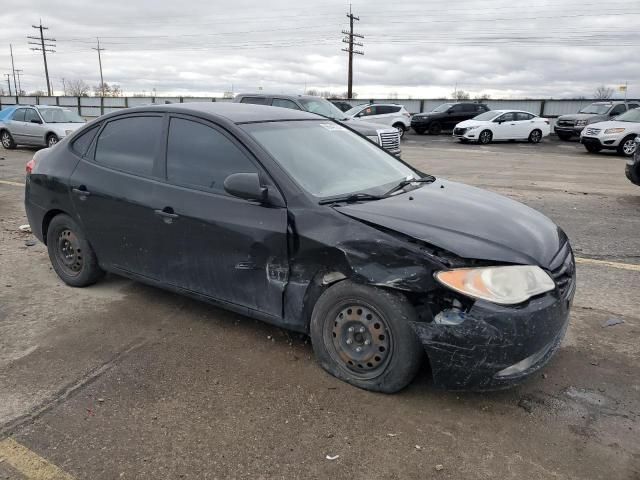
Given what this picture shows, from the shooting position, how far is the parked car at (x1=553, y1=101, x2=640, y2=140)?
2227 centimetres

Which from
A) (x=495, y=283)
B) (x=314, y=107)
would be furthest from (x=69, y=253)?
(x=314, y=107)

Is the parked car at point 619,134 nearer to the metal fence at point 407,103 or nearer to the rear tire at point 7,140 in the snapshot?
the metal fence at point 407,103

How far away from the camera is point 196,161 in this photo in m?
3.71

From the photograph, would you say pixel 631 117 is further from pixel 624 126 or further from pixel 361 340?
pixel 361 340

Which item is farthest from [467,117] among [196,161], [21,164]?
[196,161]

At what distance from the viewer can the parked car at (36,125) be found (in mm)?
16281

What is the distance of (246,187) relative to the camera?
126 inches

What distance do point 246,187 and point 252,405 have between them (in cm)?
128

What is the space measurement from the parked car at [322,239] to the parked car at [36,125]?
13297 millimetres

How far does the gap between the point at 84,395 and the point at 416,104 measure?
34.3m

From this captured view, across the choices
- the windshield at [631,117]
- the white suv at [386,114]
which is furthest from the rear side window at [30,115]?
the windshield at [631,117]

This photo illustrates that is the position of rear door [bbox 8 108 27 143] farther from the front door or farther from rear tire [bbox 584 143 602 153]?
rear tire [bbox 584 143 602 153]

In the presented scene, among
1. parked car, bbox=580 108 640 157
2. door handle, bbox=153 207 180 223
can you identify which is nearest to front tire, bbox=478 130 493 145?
parked car, bbox=580 108 640 157

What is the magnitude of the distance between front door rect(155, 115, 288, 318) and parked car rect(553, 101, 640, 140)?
22.3 meters
